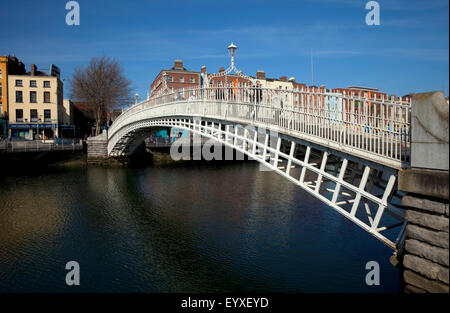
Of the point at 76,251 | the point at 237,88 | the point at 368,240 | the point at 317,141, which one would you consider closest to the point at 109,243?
the point at 76,251

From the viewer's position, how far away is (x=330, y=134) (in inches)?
296

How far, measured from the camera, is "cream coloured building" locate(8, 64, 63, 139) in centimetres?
3625

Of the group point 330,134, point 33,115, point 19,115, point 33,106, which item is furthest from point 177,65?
point 330,134

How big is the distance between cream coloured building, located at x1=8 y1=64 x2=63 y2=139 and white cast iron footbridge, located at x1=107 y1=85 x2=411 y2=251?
26912 millimetres

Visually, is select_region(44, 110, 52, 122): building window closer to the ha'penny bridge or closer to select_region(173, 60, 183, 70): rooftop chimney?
select_region(173, 60, 183, 70): rooftop chimney

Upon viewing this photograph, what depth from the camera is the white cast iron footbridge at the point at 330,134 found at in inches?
248

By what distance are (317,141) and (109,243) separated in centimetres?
669

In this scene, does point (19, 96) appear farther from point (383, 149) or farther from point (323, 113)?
point (383, 149)

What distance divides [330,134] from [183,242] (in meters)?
5.45

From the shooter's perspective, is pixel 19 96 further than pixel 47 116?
No

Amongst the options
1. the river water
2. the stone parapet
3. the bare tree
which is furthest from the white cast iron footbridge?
the bare tree

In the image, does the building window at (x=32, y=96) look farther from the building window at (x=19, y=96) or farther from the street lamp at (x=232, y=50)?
the street lamp at (x=232, y=50)
